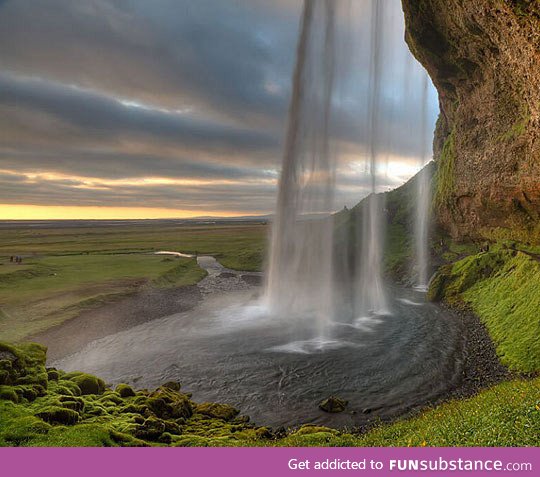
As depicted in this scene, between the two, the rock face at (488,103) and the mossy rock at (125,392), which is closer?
the mossy rock at (125,392)

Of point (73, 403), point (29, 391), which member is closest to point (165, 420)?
point (73, 403)

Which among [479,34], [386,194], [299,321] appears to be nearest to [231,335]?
[299,321]

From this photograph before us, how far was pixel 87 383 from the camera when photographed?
1803cm

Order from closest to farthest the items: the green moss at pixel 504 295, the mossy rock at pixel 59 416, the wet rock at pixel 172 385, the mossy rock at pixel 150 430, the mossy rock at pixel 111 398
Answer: the mossy rock at pixel 59 416 < the mossy rock at pixel 150 430 < the mossy rock at pixel 111 398 < the wet rock at pixel 172 385 < the green moss at pixel 504 295

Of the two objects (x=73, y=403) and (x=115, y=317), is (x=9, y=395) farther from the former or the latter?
(x=115, y=317)

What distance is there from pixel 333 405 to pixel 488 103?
46232 mm

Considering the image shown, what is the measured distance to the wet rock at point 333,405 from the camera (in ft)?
57.4

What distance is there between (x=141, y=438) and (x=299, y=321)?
2254cm

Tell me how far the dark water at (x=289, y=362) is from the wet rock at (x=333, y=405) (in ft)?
1.39

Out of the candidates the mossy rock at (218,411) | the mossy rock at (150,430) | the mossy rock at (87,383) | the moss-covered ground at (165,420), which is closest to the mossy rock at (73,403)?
the moss-covered ground at (165,420)

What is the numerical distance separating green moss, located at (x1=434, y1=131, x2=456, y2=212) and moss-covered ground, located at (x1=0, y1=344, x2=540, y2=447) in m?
48.9

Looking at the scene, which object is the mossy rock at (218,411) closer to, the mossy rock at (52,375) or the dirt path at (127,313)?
the mossy rock at (52,375)

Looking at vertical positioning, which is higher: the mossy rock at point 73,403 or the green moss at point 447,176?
the green moss at point 447,176

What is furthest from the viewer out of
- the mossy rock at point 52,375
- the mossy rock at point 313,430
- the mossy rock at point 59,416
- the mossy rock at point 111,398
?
the mossy rock at point 52,375
